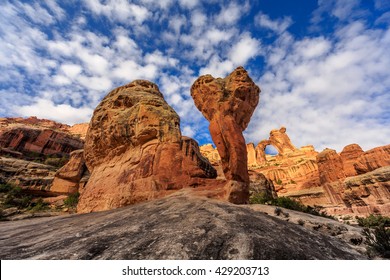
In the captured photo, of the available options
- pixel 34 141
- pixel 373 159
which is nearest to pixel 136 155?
pixel 373 159

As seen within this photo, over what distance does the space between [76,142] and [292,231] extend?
66055 mm

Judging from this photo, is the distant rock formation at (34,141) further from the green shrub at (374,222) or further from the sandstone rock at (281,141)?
the sandstone rock at (281,141)

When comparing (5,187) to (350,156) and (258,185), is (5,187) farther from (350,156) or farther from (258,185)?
(350,156)

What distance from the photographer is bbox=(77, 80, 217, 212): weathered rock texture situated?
427 inches

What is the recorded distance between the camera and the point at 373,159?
1626 inches

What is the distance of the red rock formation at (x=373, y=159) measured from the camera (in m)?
39.8

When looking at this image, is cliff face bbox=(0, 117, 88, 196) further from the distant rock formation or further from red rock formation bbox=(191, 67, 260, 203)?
red rock formation bbox=(191, 67, 260, 203)

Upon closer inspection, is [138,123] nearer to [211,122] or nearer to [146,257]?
[211,122]

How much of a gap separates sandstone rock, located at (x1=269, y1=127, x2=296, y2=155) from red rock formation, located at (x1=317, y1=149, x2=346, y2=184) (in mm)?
39937

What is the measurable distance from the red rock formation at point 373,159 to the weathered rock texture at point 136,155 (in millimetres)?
45395

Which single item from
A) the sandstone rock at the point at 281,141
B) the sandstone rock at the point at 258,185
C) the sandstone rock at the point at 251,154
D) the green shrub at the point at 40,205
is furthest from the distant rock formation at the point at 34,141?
the sandstone rock at the point at 281,141

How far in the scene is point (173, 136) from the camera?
39.7 ft

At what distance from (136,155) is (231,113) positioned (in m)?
6.48

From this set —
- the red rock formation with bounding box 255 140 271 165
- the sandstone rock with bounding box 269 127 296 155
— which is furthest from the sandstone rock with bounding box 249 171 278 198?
the red rock formation with bounding box 255 140 271 165
